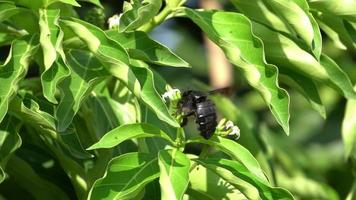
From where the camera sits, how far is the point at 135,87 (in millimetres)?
2086

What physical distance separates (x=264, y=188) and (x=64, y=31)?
610 millimetres

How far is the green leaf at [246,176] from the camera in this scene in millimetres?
2094

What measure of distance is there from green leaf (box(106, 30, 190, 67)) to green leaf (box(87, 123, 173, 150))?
6.1 inches

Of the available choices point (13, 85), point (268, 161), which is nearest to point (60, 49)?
point (13, 85)

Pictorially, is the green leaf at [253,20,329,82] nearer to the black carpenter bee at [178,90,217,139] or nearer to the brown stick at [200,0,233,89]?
the black carpenter bee at [178,90,217,139]

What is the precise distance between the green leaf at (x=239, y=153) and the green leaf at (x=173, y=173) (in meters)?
0.08

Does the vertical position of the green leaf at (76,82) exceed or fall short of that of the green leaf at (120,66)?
it falls short

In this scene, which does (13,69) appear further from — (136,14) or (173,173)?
(173,173)

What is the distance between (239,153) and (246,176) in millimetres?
53

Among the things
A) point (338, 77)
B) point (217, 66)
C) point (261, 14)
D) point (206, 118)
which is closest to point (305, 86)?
point (338, 77)

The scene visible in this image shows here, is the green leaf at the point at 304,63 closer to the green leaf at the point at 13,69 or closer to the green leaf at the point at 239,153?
the green leaf at the point at 239,153

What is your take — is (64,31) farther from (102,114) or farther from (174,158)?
(174,158)

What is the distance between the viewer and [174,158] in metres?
2.16

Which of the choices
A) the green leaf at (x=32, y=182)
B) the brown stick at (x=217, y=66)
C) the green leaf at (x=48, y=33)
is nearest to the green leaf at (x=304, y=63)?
the green leaf at (x=48, y=33)
